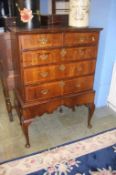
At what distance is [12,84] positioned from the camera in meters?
1.71

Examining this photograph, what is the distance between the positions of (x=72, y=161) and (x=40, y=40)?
3.41 ft

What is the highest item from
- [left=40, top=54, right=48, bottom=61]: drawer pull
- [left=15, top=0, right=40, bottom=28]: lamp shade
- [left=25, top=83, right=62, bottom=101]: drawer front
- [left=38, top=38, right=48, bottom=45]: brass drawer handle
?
[left=15, top=0, right=40, bottom=28]: lamp shade

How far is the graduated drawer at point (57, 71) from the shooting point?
54.4 inches

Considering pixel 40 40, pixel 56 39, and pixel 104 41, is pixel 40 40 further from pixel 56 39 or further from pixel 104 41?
pixel 104 41

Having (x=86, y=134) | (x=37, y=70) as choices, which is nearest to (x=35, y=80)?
(x=37, y=70)

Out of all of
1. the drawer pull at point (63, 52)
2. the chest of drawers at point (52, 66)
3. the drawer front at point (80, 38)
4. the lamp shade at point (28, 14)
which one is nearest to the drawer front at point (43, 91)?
the chest of drawers at point (52, 66)

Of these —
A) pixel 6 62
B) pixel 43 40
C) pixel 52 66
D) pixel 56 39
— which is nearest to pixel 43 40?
pixel 43 40

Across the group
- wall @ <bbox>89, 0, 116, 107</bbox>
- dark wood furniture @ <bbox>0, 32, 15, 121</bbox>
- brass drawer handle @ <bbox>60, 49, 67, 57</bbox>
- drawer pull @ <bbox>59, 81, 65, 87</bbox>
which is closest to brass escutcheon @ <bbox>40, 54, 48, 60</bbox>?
brass drawer handle @ <bbox>60, 49, 67, 57</bbox>

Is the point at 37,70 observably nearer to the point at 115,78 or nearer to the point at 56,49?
the point at 56,49

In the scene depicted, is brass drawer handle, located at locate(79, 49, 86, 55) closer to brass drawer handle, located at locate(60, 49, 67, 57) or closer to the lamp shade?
brass drawer handle, located at locate(60, 49, 67, 57)

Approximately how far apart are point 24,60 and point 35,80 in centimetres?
19

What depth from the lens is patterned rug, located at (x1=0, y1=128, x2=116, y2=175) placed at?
55.4 inches

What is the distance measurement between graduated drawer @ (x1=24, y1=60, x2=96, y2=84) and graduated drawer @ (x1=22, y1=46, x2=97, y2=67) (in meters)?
0.05

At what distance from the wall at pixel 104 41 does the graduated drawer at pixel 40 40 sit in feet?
2.39
